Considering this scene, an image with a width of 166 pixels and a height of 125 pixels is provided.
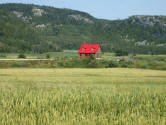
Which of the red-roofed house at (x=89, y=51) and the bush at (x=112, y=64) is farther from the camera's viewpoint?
the red-roofed house at (x=89, y=51)

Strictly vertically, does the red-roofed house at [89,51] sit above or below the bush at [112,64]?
above

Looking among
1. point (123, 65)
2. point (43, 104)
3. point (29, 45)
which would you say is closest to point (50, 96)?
point (43, 104)

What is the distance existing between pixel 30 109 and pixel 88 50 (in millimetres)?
89511

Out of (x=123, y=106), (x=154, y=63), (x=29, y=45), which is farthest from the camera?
(x=29, y=45)

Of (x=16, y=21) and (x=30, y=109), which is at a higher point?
(x=16, y=21)

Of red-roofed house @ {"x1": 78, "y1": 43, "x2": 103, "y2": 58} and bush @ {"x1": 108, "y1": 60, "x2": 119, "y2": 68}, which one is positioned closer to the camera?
bush @ {"x1": 108, "y1": 60, "x2": 119, "y2": 68}

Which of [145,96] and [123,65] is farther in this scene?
[123,65]

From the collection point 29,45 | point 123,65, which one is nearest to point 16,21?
point 29,45

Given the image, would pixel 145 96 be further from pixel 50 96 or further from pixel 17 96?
pixel 17 96

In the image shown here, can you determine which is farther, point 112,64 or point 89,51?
point 89,51

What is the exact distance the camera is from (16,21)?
192000 millimetres

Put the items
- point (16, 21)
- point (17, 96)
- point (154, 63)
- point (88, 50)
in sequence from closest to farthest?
point (17, 96)
point (154, 63)
point (88, 50)
point (16, 21)

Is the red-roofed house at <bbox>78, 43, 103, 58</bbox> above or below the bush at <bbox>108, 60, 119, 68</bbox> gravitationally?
above

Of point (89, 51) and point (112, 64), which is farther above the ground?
point (89, 51)
